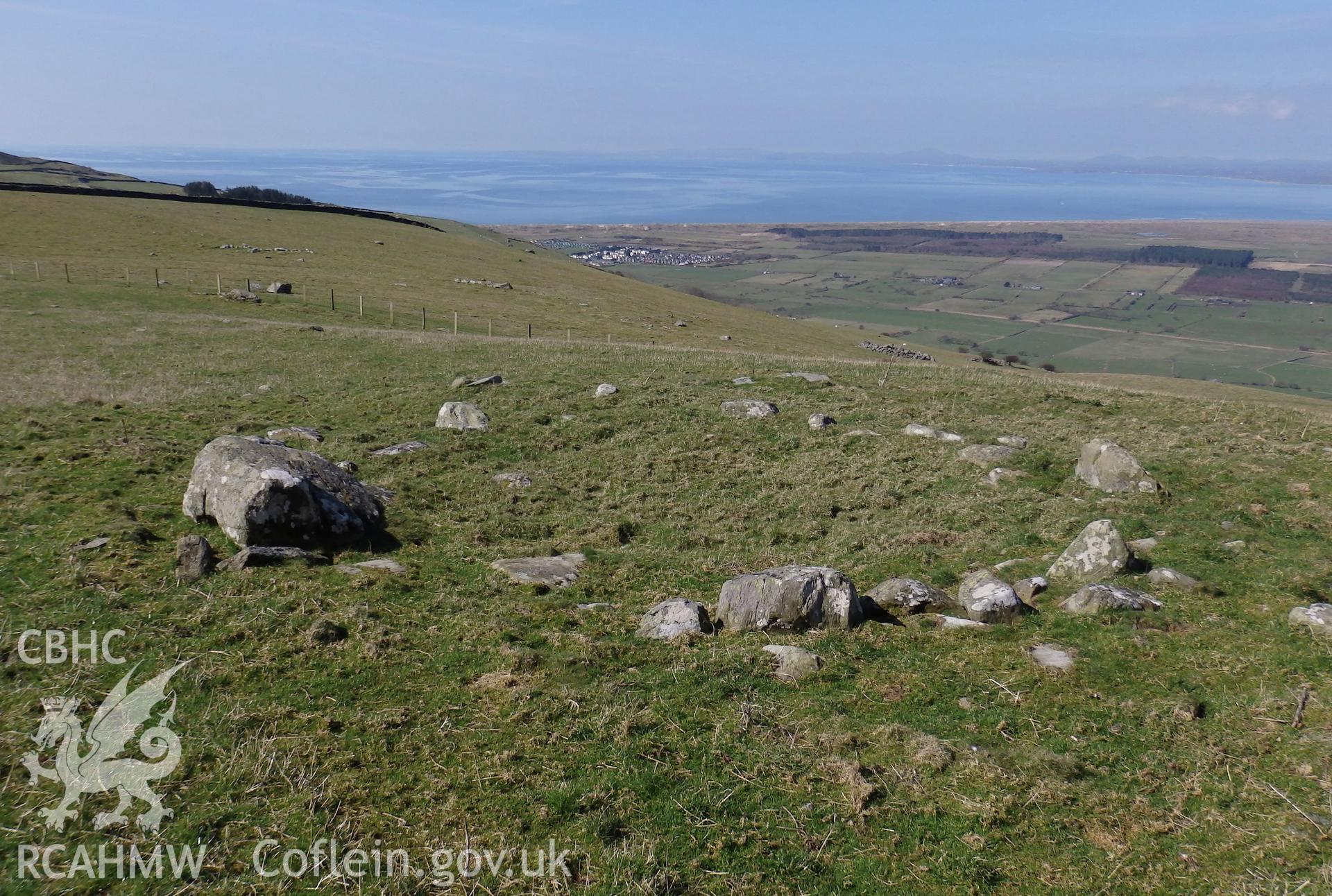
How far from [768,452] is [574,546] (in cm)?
781

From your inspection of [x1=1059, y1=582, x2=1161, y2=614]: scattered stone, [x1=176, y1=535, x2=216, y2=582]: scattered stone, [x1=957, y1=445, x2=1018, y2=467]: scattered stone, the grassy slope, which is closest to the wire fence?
the grassy slope

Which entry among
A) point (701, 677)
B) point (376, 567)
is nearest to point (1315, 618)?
point (701, 677)

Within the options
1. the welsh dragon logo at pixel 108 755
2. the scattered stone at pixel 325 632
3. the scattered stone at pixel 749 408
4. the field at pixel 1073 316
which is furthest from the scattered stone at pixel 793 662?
the field at pixel 1073 316

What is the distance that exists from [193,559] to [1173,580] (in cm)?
1621

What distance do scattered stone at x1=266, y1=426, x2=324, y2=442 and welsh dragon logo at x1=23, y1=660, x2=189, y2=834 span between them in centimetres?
1250

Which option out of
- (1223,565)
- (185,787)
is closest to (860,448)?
(1223,565)

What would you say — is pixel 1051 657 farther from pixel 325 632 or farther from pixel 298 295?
pixel 298 295

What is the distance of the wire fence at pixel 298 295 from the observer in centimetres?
5008

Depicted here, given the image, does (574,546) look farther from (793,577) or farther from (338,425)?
(338,425)

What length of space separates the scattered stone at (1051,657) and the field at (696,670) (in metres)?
0.21

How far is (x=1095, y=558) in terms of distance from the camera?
13.0 meters

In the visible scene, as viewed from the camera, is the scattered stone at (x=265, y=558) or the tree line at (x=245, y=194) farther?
the tree line at (x=245, y=194)

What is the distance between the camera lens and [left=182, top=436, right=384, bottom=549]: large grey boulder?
12.4m

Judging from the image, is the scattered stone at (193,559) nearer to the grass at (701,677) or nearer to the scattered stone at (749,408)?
the grass at (701,677)
